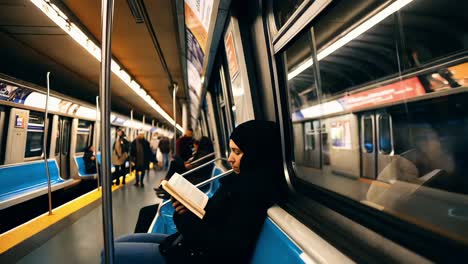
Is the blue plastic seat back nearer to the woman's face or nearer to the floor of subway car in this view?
the woman's face

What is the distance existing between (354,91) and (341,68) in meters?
0.77

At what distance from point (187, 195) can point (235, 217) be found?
32 centimetres

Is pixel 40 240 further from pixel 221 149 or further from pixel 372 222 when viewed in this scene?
pixel 221 149

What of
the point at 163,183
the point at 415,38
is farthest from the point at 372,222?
the point at 415,38

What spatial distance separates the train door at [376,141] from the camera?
226 inches

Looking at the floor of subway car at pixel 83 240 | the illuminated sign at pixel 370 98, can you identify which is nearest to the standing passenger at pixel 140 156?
the floor of subway car at pixel 83 240

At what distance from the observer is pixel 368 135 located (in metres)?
6.11

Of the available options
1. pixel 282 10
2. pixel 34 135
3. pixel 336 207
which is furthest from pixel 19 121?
pixel 282 10

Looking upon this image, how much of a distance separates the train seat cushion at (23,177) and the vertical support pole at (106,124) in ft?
2.02

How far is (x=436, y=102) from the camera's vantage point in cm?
391

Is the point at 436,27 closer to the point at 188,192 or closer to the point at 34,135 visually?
the point at 188,192

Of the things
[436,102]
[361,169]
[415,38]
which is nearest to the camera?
[415,38]

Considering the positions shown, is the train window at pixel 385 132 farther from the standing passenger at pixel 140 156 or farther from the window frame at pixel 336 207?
the standing passenger at pixel 140 156

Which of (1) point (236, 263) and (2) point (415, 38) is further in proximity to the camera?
(2) point (415, 38)
